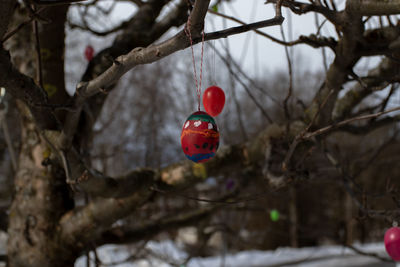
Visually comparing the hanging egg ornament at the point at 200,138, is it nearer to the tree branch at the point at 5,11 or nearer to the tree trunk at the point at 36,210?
the tree branch at the point at 5,11

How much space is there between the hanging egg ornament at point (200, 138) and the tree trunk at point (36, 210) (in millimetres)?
1315

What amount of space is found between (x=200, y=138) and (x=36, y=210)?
1.49 m

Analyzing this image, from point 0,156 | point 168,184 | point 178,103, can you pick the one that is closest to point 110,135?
point 178,103

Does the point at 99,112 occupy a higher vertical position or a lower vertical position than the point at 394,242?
higher

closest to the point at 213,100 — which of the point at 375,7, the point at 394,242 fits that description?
the point at 375,7

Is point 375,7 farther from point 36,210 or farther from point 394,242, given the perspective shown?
point 36,210

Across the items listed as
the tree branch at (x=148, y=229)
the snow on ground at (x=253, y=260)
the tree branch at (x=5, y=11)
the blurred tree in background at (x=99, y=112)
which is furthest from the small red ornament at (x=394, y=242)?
the snow on ground at (x=253, y=260)

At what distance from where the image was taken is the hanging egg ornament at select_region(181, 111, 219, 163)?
4.15ft

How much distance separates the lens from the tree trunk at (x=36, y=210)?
84.3 inches

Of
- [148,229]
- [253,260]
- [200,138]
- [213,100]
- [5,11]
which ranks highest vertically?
[5,11]

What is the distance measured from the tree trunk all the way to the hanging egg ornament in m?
1.31

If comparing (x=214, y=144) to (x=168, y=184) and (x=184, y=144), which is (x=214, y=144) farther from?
(x=168, y=184)

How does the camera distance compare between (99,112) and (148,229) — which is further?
(148,229)

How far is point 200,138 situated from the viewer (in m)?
1.26
